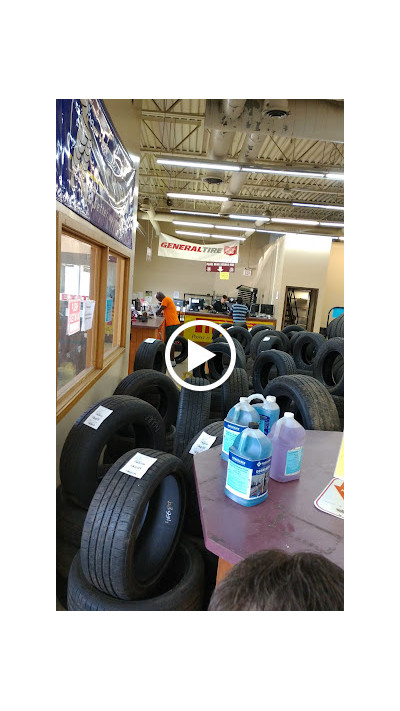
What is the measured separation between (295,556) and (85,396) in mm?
1873

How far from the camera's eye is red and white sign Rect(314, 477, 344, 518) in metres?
0.95

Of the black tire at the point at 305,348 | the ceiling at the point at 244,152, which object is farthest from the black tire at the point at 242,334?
the ceiling at the point at 244,152

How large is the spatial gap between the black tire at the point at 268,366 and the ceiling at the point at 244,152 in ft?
5.60

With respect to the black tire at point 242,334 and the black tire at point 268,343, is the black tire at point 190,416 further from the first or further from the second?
the black tire at point 242,334

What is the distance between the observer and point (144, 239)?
48.3ft

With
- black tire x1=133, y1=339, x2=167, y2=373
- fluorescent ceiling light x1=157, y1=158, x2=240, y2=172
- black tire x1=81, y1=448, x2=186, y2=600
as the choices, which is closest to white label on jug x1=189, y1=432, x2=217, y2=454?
black tire x1=81, y1=448, x2=186, y2=600

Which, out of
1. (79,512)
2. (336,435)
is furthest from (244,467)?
(79,512)

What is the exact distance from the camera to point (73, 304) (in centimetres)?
195

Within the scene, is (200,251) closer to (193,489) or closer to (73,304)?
(73,304)

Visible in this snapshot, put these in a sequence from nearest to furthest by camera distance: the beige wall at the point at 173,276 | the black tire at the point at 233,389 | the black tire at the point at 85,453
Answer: the black tire at the point at 85,453 < the black tire at the point at 233,389 < the beige wall at the point at 173,276

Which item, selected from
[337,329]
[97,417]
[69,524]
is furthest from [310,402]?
[337,329]

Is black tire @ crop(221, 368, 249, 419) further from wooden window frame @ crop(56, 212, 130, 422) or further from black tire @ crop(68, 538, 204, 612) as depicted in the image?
black tire @ crop(68, 538, 204, 612)

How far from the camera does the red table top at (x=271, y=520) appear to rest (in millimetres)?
819

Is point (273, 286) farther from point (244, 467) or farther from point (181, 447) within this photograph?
point (244, 467)
